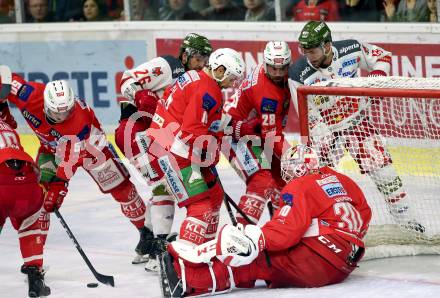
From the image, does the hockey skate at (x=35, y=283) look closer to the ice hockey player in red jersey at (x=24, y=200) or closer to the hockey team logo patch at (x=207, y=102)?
the ice hockey player in red jersey at (x=24, y=200)

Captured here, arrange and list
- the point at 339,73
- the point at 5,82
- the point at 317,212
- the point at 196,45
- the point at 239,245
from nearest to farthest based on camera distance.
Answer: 1. the point at 239,245
2. the point at 317,212
3. the point at 5,82
4. the point at 196,45
5. the point at 339,73

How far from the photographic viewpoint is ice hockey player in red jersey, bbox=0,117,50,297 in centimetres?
610

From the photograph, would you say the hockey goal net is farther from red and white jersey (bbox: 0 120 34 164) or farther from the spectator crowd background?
the spectator crowd background

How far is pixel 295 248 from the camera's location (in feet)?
19.3

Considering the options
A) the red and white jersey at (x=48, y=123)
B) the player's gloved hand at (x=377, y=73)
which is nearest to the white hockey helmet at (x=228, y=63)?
the red and white jersey at (x=48, y=123)

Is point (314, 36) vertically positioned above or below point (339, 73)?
above

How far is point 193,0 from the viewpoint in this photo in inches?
404

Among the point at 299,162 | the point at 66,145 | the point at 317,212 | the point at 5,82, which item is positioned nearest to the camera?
the point at 317,212

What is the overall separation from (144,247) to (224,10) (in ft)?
11.8

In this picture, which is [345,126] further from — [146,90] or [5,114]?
[5,114]

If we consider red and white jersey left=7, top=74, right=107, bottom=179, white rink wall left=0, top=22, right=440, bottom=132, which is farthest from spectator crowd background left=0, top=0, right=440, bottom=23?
red and white jersey left=7, top=74, right=107, bottom=179

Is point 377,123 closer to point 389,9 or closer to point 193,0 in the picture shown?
point 389,9

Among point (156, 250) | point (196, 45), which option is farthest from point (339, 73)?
point (156, 250)

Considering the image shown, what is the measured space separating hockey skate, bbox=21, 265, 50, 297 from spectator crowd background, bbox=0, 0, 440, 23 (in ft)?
13.0
